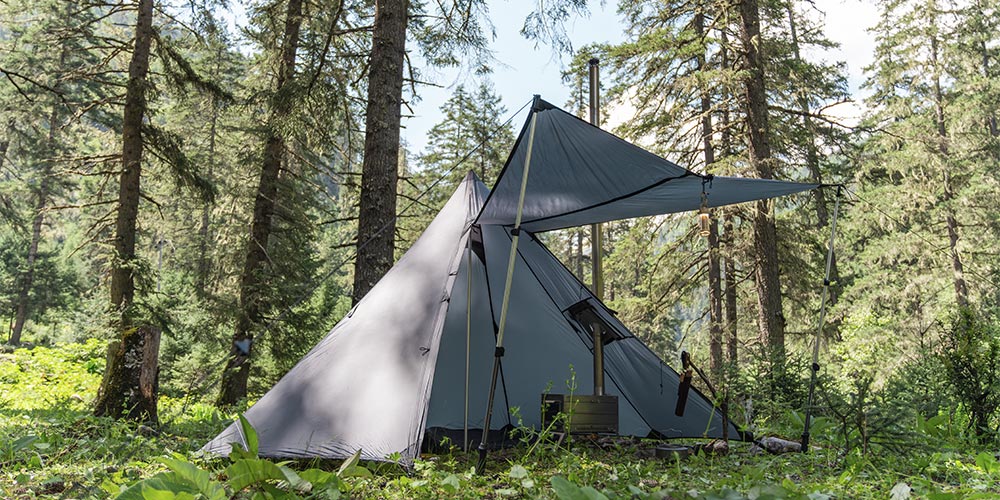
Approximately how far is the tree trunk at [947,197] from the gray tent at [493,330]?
10.6 metres

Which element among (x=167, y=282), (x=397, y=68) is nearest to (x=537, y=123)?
(x=397, y=68)

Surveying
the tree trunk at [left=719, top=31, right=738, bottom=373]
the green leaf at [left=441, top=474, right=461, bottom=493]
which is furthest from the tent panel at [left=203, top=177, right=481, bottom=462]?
the tree trunk at [left=719, top=31, right=738, bottom=373]

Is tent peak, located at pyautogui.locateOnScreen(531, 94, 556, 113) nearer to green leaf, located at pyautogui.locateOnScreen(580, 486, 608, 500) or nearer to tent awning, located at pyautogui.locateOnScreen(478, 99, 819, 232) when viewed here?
tent awning, located at pyautogui.locateOnScreen(478, 99, 819, 232)

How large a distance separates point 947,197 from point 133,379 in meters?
16.6

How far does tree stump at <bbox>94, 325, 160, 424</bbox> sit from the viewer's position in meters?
4.97

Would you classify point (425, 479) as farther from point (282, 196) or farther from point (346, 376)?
point (282, 196)

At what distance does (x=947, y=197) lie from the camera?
48.0 feet

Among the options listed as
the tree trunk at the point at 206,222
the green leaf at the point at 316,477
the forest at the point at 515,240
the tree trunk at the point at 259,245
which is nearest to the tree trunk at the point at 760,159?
the forest at the point at 515,240

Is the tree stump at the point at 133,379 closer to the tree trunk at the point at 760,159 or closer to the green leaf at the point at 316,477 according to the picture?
the green leaf at the point at 316,477

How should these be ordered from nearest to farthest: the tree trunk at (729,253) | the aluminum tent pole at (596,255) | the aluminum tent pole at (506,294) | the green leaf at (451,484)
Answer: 1. the green leaf at (451,484)
2. the aluminum tent pole at (506,294)
3. the aluminum tent pole at (596,255)
4. the tree trunk at (729,253)

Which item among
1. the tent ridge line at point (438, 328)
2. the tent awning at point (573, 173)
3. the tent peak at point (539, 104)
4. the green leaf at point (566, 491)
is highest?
the tent peak at point (539, 104)

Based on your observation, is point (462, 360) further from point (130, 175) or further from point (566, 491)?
point (130, 175)

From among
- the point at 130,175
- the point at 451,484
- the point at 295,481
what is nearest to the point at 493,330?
the point at 451,484

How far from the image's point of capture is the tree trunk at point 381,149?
578 centimetres
